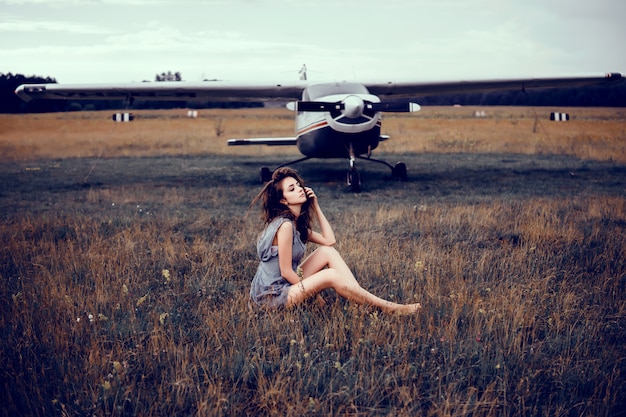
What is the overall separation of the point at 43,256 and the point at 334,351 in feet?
11.9

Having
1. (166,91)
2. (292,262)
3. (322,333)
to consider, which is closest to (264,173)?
(166,91)

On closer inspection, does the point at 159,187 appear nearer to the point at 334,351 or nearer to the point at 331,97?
the point at 331,97

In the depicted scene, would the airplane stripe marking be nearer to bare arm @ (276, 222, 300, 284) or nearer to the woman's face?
the woman's face

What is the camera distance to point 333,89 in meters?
11.6

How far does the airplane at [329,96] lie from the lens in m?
10.6

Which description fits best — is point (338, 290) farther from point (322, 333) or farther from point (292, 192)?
point (292, 192)

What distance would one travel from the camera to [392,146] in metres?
22.0

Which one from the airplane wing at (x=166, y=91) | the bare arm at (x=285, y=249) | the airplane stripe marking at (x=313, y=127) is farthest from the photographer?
the airplane wing at (x=166, y=91)

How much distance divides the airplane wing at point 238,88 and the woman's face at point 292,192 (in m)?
9.10

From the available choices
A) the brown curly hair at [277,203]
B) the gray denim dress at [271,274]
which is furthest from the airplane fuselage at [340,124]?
the gray denim dress at [271,274]

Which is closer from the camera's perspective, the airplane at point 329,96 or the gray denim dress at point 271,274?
the gray denim dress at point 271,274

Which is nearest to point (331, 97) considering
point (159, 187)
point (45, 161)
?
point (159, 187)

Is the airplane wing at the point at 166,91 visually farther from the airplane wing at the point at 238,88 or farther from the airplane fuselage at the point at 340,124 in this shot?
the airplane fuselage at the point at 340,124

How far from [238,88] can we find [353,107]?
138 inches
